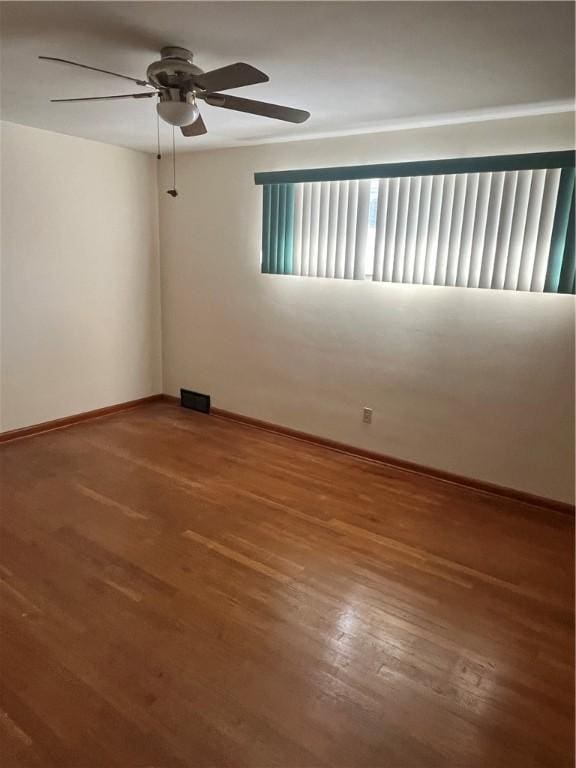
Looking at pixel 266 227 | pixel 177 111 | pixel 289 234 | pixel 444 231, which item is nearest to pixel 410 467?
pixel 444 231

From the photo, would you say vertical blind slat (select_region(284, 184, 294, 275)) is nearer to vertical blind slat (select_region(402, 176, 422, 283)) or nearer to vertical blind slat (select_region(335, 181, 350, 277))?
vertical blind slat (select_region(335, 181, 350, 277))

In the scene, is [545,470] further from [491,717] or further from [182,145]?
[182,145]

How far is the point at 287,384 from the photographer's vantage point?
4.09 meters

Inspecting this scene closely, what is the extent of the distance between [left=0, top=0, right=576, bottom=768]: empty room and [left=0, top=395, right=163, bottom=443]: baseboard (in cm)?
3

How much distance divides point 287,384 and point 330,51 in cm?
251

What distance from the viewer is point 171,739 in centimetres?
151

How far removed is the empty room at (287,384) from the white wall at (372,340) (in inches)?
0.8

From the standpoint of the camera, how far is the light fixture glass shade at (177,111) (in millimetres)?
2043

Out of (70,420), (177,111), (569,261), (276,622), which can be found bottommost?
(276,622)

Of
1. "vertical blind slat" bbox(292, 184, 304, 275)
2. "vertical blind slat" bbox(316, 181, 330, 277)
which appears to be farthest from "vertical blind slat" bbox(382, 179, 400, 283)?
"vertical blind slat" bbox(292, 184, 304, 275)

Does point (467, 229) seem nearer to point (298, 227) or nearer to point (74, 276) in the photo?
point (298, 227)

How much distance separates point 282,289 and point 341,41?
2167mm

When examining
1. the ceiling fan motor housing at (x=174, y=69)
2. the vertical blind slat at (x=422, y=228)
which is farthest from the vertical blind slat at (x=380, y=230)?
the ceiling fan motor housing at (x=174, y=69)

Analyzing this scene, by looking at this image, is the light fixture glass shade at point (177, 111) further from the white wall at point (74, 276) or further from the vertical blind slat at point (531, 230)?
the white wall at point (74, 276)
